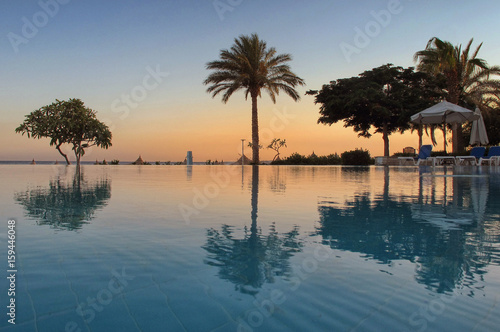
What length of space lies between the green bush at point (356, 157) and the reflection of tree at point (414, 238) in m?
23.7

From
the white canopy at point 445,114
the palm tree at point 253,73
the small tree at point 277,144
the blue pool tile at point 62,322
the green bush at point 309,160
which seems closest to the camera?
the blue pool tile at point 62,322

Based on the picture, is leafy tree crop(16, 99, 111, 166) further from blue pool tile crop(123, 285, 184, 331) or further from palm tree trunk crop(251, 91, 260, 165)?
blue pool tile crop(123, 285, 184, 331)

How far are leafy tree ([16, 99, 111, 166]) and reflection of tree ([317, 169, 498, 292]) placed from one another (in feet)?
82.4

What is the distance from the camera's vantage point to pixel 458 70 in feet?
83.3

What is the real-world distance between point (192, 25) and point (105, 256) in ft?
60.6

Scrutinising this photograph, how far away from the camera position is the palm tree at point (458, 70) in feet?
79.2

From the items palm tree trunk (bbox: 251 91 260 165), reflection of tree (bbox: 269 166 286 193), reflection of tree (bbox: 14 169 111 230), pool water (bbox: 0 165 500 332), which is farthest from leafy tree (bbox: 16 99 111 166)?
pool water (bbox: 0 165 500 332)

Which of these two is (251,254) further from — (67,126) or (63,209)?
(67,126)

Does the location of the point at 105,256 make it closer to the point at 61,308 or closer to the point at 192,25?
the point at 61,308

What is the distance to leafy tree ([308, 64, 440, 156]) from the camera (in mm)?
24016

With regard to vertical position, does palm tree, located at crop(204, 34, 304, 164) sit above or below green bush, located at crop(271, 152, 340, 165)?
above

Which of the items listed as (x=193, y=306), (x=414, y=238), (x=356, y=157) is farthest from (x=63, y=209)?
(x=356, y=157)

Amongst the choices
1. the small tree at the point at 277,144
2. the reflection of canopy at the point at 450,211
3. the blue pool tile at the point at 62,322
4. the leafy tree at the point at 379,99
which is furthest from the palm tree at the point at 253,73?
the blue pool tile at the point at 62,322

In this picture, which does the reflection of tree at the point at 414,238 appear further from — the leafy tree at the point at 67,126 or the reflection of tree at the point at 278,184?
the leafy tree at the point at 67,126
